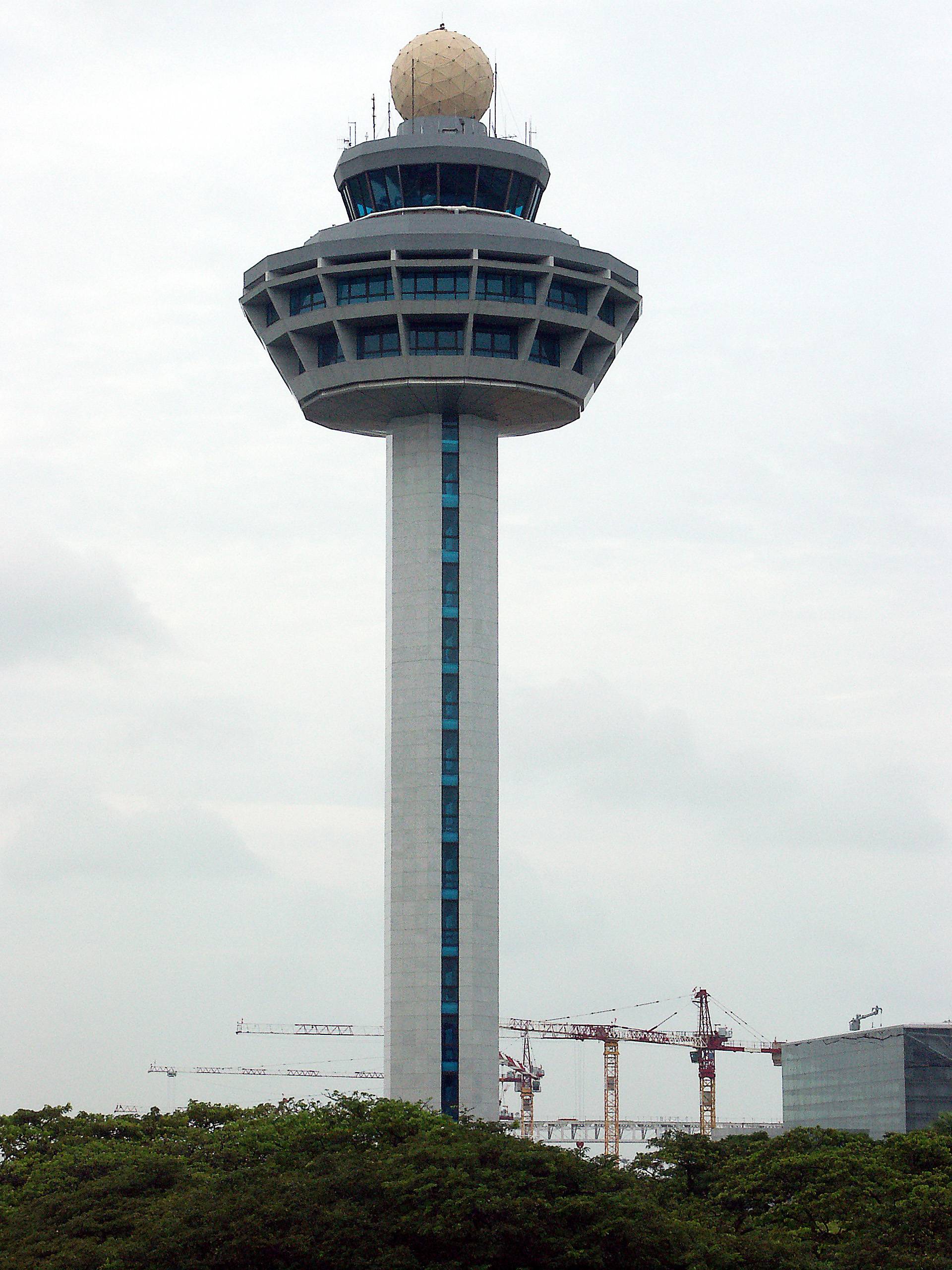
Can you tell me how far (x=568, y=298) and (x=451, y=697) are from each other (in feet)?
89.9

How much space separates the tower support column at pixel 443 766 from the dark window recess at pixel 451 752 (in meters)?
0.09

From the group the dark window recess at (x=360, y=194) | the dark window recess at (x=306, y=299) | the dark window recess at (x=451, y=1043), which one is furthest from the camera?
the dark window recess at (x=360, y=194)

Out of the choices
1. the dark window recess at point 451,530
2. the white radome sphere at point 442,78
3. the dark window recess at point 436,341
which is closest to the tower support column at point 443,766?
the dark window recess at point 451,530

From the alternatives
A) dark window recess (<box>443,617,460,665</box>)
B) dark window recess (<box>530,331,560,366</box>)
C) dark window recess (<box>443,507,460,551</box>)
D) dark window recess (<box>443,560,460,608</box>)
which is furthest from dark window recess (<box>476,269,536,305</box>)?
dark window recess (<box>443,617,460,665</box>)

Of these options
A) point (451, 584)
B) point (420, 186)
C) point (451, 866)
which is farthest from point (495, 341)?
point (451, 866)

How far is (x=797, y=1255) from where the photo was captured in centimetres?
7544

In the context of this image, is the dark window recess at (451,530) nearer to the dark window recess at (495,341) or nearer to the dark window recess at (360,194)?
the dark window recess at (495,341)

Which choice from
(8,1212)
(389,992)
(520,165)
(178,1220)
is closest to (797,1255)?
(178,1220)

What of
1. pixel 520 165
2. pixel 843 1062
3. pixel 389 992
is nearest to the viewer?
pixel 389 992

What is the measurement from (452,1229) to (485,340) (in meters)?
66.3

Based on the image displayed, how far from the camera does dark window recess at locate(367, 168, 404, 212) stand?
128 m

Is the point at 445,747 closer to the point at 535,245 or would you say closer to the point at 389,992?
the point at 389,992

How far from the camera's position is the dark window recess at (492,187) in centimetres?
12812

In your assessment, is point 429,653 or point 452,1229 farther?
point 429,653
